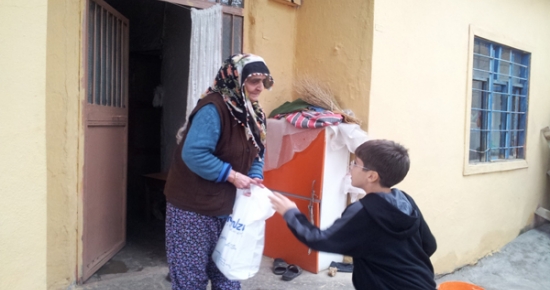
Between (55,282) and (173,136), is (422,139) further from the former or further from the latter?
(55,282)

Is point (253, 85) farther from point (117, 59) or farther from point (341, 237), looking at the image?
point (117, 59)

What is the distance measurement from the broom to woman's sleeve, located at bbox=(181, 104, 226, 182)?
1.70 m

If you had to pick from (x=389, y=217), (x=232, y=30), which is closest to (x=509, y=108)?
(x=232, y=30)

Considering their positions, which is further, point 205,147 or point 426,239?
point 205,147

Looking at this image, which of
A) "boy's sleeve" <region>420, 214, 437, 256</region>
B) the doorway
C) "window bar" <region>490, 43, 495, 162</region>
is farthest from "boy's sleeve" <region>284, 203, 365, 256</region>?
"window bar" <region>490, 43, 495, 162</region>

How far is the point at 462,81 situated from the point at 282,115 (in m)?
2.61

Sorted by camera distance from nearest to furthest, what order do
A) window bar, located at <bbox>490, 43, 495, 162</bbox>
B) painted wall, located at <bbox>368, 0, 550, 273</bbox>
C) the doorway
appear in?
painted wall, located at <bbox>368, 0, 550, 273</bbox>
the doorway
window bar, located at <bbox>490, 43, 495, 162</bbox>

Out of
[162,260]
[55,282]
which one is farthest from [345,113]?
[55,282]

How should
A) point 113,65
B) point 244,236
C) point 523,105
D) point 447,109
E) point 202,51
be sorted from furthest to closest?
point 523,105 < point 447,109 < point 113,65 < point 202,51 < point 244,236

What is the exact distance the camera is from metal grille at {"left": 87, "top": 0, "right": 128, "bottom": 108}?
296cm

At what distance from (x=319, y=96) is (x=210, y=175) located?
6.35 ft

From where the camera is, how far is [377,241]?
5.52 feet

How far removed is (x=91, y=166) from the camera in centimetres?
299

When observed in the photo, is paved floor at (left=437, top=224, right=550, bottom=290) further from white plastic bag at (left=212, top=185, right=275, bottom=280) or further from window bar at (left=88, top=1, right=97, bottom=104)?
window bar at (left=88, top=1, right=97, bottom=104)
